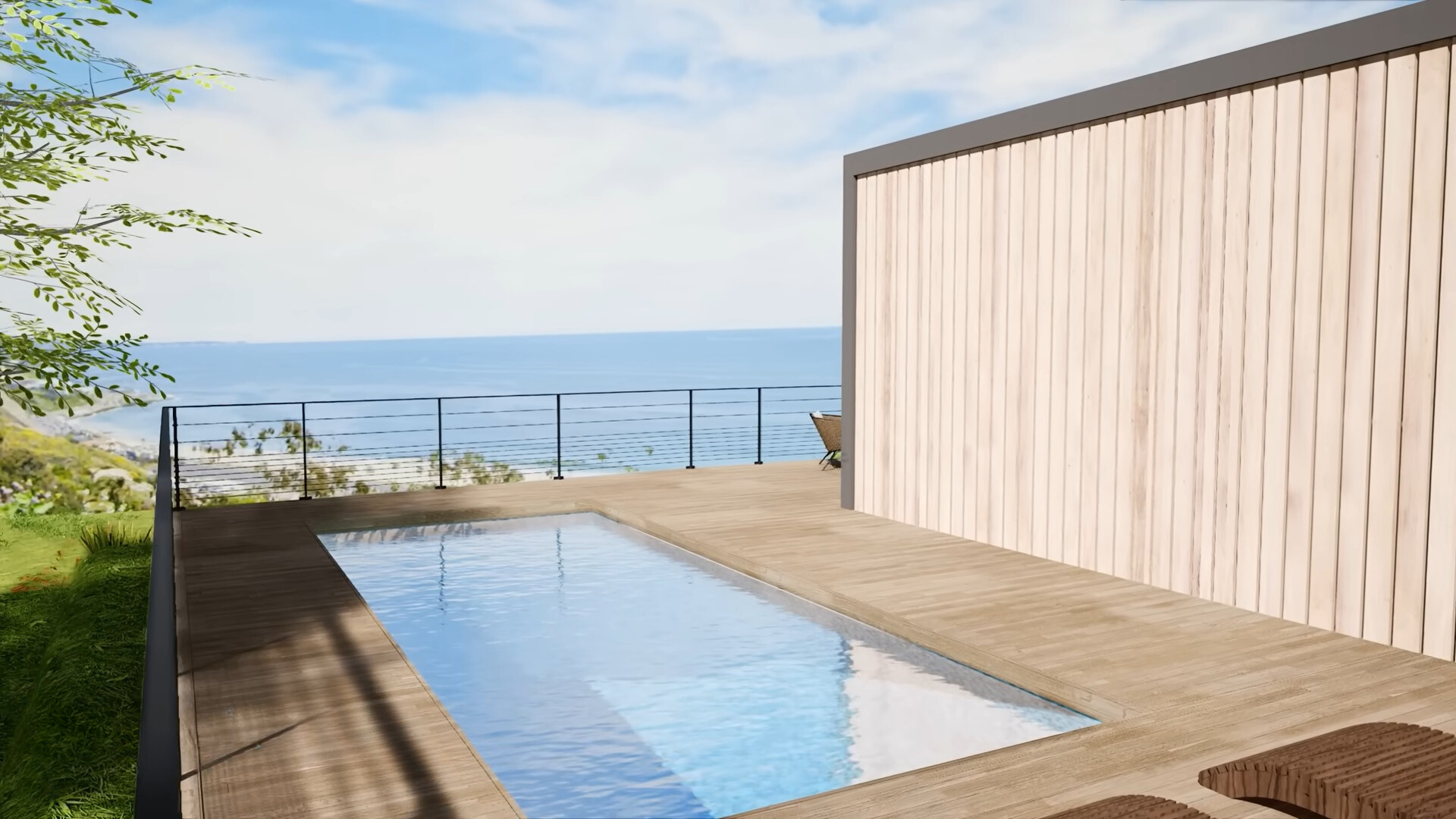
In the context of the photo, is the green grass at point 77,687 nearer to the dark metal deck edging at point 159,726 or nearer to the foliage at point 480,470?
the dark metal deck edging at point 159,726

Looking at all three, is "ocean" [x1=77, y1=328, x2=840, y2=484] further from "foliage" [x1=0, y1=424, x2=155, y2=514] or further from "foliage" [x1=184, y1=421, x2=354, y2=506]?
"foliage" [x1=0, y1=424, x2=155, y2=514]

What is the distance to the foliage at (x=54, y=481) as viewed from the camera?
11078 millimetres

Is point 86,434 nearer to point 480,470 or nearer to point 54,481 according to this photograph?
point 480,470

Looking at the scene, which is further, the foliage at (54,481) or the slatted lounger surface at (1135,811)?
the foliage at (54,481)

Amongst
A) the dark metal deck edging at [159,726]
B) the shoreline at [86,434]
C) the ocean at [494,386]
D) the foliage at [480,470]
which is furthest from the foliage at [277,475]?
the ocean at [494,386]

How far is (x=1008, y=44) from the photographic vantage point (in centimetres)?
3003

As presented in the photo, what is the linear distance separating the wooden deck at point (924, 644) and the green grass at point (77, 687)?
634 mm

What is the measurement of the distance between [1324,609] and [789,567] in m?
2.50

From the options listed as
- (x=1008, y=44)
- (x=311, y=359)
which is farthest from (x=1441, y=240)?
(x=311, y=359)

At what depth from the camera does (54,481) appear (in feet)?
37.4

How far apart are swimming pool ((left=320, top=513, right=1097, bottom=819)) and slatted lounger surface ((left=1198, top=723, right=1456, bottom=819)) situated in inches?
56.8

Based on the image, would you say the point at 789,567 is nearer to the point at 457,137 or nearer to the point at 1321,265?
the point at 1321,265

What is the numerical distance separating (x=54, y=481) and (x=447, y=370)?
38473 millimetres

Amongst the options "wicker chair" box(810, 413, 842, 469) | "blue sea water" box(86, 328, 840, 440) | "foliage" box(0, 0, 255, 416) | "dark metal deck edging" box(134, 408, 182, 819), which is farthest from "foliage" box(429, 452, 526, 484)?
"blue sea water" box(86, 328, 840, 440)
